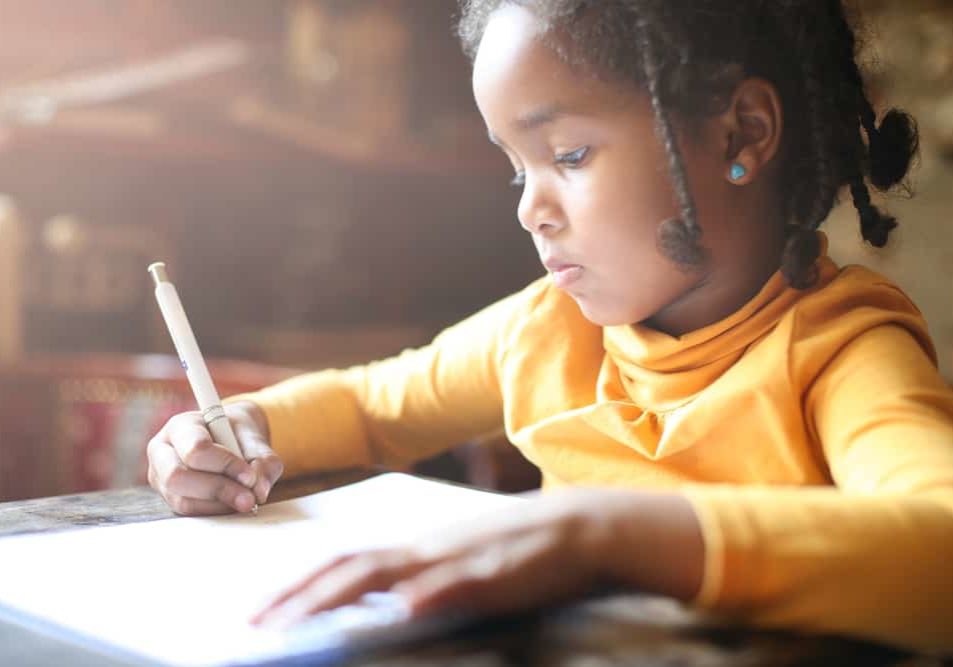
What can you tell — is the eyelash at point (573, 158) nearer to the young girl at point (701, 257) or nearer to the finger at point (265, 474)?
the young girl at point (701, 257)

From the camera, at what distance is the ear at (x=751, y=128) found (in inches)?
24.2

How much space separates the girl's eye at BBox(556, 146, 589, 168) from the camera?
0.61 metres

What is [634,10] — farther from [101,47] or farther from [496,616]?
[101,47]

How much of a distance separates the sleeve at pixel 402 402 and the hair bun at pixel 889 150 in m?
0.24

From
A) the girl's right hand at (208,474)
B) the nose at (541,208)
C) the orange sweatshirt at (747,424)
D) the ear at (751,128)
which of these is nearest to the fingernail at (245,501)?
the girl's right hand at (208,474)

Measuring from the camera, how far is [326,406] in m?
0.81

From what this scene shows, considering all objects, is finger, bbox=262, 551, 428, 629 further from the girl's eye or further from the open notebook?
Result: the girl's eye

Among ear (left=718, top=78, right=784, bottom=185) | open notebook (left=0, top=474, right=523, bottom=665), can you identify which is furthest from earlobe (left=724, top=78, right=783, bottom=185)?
open notebook (left=0, top=474, right=523, bottom=665)

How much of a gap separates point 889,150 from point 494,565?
43 cm

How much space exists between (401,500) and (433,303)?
4.78 ft

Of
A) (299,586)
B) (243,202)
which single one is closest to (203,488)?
(299,586)

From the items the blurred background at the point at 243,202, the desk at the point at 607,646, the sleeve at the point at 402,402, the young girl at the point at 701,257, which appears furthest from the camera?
the blurred background at the point at 243,202

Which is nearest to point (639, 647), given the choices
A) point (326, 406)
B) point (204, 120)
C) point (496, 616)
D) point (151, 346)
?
point (496, 616)

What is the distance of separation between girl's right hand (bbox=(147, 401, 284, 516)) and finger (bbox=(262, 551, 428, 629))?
0.76 feet
